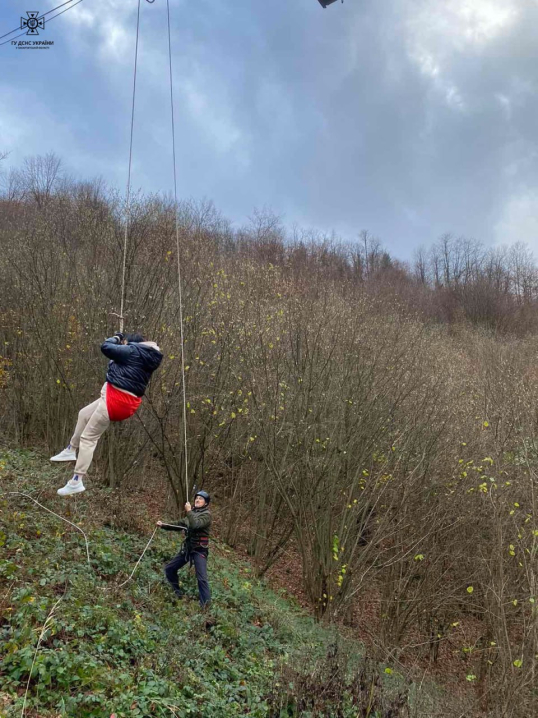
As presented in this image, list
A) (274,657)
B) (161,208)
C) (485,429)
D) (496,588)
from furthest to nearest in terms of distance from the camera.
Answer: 1. (161,208)
2. (485,429)
3. (496,588)
4. (274,657)

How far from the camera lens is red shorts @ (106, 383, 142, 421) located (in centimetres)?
622

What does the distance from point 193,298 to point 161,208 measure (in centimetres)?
447

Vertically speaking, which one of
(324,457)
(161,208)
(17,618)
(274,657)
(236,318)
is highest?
(161,208)

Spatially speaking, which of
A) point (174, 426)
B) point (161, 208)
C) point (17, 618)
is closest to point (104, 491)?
point (174, 426)

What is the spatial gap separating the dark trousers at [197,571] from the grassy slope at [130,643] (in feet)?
0.62

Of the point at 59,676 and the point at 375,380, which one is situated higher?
the point at 375,380

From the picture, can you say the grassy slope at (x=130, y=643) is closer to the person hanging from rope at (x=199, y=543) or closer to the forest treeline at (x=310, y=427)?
the person hanging from rope at (x=199, y=543)

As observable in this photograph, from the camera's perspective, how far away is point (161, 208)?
1548cm

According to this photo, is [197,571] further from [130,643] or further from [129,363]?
[129,363]

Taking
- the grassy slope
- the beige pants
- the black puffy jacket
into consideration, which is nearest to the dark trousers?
the grassy slope

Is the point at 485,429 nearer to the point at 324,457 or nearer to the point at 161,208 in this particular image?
the point at 324,457

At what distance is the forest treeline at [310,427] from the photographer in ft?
32.4

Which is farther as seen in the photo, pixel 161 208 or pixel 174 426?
pixel 161 208

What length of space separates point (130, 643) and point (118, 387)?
284cm
